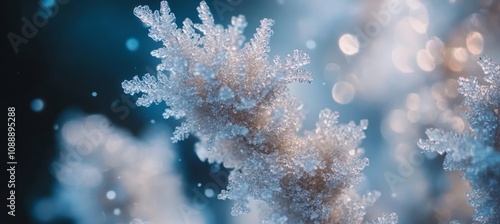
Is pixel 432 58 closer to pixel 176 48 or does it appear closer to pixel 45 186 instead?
pixel 176 48

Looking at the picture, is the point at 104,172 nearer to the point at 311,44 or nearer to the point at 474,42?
the point at 311,44

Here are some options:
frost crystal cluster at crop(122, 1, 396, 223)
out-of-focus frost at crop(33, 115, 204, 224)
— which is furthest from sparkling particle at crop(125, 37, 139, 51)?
frost crystal cluster at crop(122, 1, 396, 223)

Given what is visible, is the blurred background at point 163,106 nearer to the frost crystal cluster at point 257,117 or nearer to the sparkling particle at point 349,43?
the sparkling particle at point 349,43

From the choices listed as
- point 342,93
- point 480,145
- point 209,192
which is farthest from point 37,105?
point 480,145

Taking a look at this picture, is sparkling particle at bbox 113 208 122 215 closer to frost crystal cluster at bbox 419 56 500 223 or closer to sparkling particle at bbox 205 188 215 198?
sparkling particle at bbox 205 188 215 198

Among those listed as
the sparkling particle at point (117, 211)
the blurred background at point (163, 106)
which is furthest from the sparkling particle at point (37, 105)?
the sparkling particle at point (117, 211)

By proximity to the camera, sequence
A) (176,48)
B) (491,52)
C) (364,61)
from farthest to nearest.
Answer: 1. (364,61)
2. (491,52)
3. (176,48)

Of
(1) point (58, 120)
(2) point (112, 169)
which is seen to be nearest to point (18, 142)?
(1) point (58, 120)
